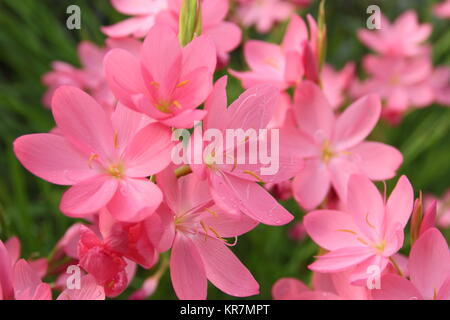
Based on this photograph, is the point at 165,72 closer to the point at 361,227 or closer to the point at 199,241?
the point at 199,241

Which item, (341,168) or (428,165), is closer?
(341,168)

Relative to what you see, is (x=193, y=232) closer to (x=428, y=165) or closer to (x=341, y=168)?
(x=341, y=168)

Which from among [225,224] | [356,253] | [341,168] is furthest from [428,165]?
[225,224]

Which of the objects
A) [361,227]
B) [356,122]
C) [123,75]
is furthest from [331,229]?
[123,75]

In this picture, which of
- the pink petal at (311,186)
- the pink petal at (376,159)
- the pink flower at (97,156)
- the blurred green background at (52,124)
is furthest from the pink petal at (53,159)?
the pink petal at (376,159)

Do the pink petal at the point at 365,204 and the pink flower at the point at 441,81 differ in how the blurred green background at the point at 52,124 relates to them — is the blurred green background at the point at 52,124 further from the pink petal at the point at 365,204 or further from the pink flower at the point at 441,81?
the pink petal at the point at 365,204

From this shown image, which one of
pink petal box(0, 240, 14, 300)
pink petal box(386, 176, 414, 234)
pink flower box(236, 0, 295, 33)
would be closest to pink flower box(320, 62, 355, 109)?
pink flower box(236, 0, 295, 33)
